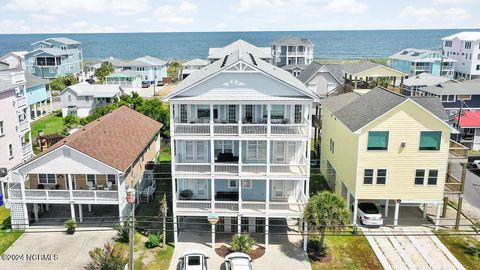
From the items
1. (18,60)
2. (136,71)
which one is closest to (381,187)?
(136,71)

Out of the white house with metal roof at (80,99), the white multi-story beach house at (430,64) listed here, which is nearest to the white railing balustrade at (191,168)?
the white house with metal roof at (80,99)

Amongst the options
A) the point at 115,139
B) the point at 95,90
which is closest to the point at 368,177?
the point at 115,139

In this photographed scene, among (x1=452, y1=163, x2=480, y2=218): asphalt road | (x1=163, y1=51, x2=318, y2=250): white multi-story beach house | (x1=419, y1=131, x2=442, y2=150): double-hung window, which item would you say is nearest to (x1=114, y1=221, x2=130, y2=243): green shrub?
(x1=163, y1=51, x2=318, y2=250): white multi-story beach house

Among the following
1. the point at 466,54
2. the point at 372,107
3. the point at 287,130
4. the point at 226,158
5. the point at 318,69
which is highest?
the point at 466,54

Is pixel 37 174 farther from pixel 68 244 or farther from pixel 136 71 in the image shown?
pixel 136 71

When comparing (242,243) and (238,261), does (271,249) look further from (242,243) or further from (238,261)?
(238,261)
